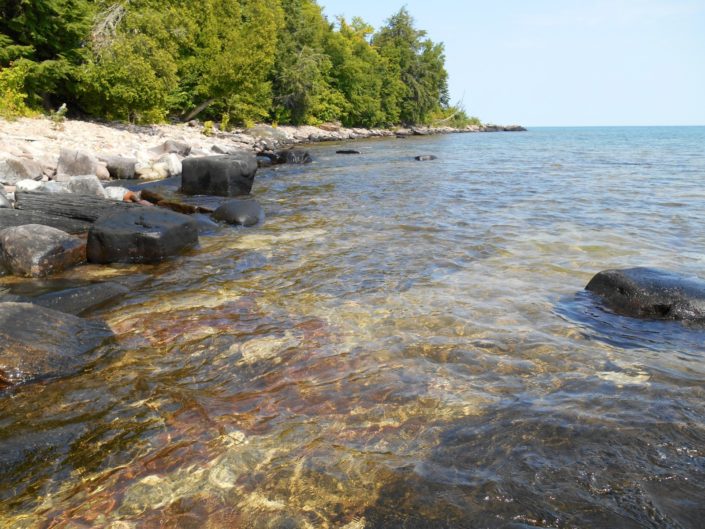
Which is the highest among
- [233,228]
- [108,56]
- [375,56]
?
[375,56]

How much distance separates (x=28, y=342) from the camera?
3998 millimetres

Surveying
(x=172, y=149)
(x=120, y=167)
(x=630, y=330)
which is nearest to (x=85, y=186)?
(x=120, y=167)

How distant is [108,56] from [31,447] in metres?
26.5

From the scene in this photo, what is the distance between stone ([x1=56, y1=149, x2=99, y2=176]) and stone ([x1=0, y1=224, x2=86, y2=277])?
307 inches

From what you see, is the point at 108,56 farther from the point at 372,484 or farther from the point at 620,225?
the point at 372,484

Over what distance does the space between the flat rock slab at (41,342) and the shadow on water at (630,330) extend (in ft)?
15.3

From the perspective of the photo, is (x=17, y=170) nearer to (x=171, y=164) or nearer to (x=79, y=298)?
(x=171, y=164)

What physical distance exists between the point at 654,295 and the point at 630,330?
0.67m

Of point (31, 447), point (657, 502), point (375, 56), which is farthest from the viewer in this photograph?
point (375, 56)

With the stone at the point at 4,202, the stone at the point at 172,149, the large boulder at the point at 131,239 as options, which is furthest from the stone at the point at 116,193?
the stone at the point at 172,149

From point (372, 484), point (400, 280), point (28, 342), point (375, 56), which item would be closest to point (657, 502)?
point (372, 484)

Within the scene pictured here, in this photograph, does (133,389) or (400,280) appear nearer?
(133,389)

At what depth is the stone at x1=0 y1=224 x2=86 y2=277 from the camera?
6.44 m

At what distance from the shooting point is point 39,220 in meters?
8.00
